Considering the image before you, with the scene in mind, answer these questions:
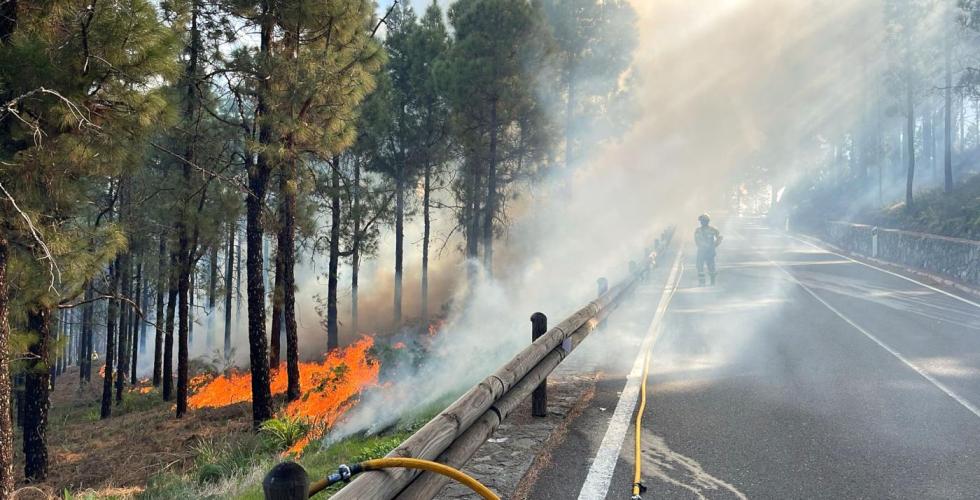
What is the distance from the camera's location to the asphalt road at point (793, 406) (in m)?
4.10

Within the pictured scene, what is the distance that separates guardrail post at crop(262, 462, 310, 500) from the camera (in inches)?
74.6

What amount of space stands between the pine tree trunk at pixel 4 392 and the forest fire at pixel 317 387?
3727 millimetres

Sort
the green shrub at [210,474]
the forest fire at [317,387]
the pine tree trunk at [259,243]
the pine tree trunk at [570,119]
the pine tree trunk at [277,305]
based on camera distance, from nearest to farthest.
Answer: the green shrub at [210,474] → the pine tree trunk at [259,243] → the forest fire at [317,387] → the pine tree trunk at [277,305] → the pine tree trunk at [570,119]

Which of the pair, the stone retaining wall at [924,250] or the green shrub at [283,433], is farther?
the stone retaining wall at [924,250]

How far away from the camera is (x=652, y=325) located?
11180 millimetres

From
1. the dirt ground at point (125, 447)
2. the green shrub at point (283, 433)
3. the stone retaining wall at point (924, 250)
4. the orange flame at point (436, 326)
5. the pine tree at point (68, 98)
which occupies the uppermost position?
the pine tree at point (68, 98)

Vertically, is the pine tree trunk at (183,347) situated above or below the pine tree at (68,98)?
below

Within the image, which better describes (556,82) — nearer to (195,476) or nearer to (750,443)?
(195,476)

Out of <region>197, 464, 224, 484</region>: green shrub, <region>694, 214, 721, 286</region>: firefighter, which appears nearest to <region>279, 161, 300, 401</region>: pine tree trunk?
<region>197, 464, 224, 484</region>: green shrub

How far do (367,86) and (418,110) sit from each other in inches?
662

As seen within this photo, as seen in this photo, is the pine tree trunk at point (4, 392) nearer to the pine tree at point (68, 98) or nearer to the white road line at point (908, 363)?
the pine tree at point (68, 98)

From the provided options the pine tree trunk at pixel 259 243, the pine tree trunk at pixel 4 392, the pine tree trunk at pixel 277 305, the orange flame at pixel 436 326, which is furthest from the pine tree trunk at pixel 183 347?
the pine tree trunk at pixel 4 392

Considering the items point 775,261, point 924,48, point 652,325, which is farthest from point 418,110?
point 924,48

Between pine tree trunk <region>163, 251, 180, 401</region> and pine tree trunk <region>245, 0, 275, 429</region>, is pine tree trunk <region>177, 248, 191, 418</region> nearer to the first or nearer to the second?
pine tree trunk <region>163, 251, 180, 401</region>
